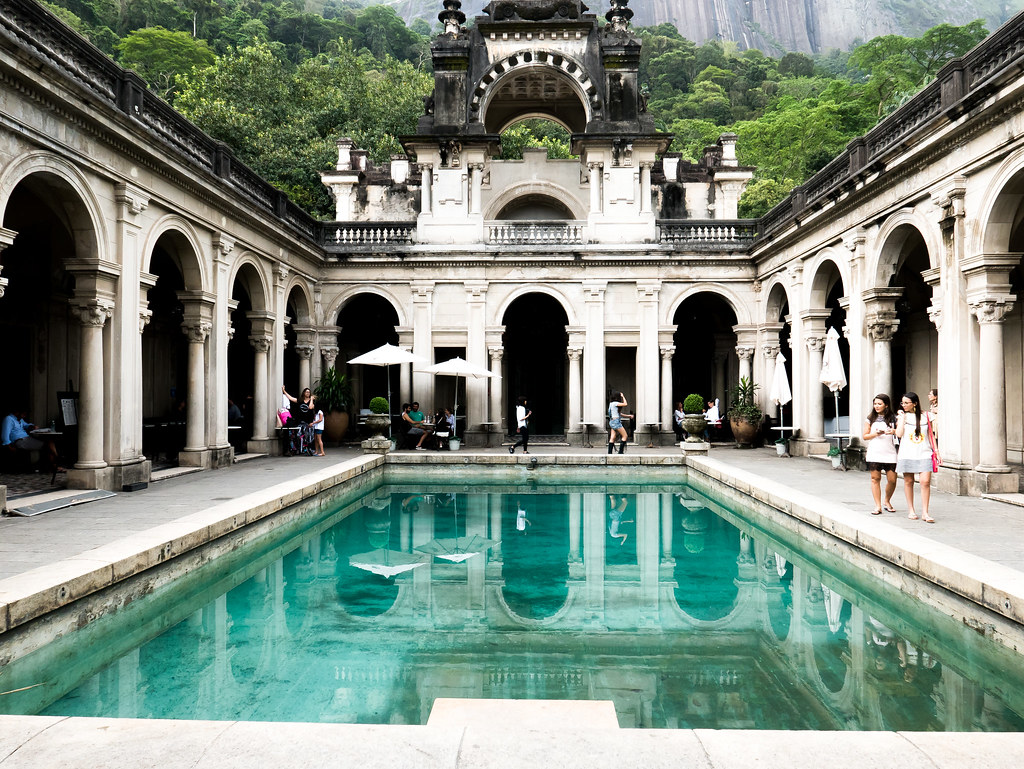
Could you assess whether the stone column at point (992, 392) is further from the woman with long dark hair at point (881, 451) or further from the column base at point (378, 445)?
the column base at point (378, 445)

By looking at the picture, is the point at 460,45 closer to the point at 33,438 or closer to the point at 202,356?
the point at 202,356

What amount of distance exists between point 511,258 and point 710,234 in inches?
223

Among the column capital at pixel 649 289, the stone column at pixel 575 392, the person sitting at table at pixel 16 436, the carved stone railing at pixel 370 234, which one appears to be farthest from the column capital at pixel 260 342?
the column capital at pixel 649 289

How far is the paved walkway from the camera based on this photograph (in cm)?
627

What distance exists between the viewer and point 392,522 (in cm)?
975

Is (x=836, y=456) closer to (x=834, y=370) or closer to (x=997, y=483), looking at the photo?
(x=834, y=370)

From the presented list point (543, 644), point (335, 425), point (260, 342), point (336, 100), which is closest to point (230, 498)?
point (543, 644)

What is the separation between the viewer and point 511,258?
768 inches

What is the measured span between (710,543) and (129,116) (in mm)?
9847

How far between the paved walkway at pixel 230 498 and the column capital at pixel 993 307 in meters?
2.48

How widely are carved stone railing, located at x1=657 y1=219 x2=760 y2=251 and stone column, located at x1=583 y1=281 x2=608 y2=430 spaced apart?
241 cm

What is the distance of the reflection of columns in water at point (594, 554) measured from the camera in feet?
19.4

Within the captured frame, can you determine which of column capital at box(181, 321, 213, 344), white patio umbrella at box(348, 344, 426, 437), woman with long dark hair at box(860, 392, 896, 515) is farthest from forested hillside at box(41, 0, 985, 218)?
woman with long dark hair at box(860, 392, 896, 515)

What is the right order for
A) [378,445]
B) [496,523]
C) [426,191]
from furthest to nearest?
[426,191] < [378,445] < [496,523]
